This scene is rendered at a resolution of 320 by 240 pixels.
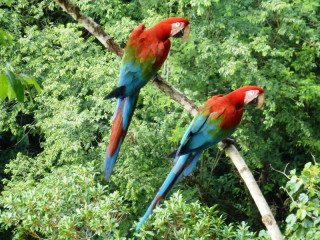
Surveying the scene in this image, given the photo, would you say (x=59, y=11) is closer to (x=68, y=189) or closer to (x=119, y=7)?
(x=119, y=7)

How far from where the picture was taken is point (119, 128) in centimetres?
117

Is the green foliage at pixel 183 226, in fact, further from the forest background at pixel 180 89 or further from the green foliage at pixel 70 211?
the forest background at pixel 180 89

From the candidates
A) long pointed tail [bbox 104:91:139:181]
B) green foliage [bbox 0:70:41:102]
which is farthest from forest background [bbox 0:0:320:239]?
green foliage [bbox 0:70:41:102]

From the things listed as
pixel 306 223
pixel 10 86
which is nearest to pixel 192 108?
pixel 10 86

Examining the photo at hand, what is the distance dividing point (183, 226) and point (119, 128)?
1.46 metres

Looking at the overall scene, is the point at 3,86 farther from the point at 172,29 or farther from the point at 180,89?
the point at 180,89

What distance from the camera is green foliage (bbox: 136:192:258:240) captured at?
8.09 feet

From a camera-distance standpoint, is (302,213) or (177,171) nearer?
(177,171)

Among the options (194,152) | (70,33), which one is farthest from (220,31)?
(194,152)

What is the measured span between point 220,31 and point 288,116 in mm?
850

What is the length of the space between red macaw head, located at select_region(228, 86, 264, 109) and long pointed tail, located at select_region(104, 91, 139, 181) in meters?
0.36

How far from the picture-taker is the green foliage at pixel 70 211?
252cm

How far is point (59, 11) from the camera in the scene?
523 centimetres

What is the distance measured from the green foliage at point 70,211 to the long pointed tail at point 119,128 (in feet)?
4.54
